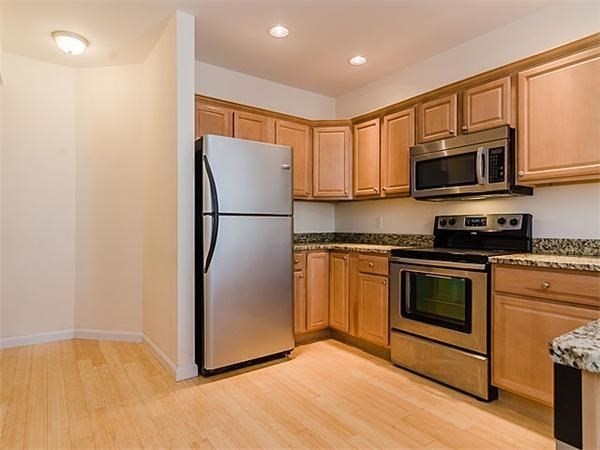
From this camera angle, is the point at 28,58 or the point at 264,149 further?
the point at 28,58

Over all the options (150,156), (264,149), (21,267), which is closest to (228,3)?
(264,149)

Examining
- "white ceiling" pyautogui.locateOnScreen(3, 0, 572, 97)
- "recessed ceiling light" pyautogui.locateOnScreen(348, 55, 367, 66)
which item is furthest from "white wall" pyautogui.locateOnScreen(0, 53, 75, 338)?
"recessed ceiling light" pyautogui.locateOnScreen(348, 55, 367, 66)

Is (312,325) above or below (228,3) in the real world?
below

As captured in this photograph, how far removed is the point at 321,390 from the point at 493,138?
207 centimetres

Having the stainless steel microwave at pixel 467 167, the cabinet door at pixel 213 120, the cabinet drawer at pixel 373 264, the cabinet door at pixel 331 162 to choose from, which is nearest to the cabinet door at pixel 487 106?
the stainless steel microwave at pixel 467 167

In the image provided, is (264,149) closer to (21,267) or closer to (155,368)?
(155,368)

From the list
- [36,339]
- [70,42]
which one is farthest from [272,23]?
[36,339]

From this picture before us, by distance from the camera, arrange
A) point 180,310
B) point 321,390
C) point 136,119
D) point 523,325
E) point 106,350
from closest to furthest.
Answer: point 523,325 → point 321,390 → point 180,310 → point 106,350 → point 136,119

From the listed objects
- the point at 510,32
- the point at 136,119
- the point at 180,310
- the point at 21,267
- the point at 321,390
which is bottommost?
the point at 321,390

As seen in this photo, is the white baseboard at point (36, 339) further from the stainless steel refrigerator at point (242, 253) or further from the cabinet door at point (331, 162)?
the cabinet door at point (331, 162)

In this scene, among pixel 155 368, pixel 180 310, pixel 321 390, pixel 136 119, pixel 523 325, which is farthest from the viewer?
pixel 136 119

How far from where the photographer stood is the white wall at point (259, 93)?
11.8 ft

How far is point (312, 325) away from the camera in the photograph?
3500mm

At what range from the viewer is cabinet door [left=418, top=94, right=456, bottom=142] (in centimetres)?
291
